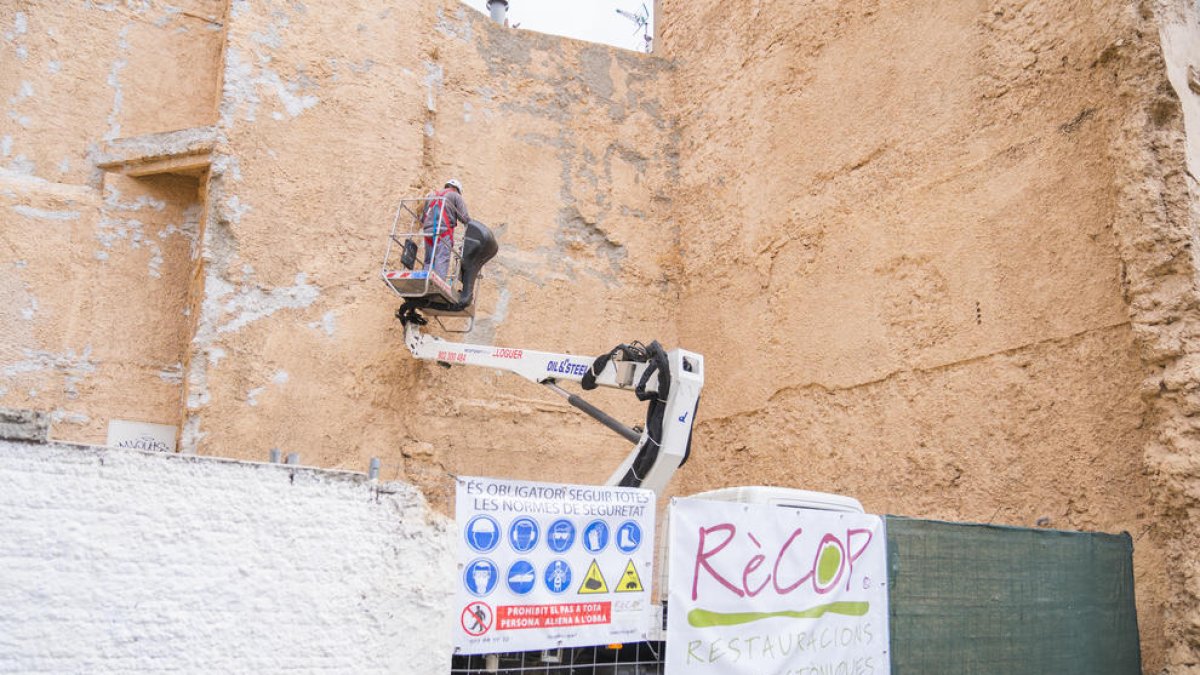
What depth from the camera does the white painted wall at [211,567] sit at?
299cm

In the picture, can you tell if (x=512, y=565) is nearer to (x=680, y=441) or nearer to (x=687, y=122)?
(x=680, y=441)

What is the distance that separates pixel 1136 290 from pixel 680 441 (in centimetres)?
316

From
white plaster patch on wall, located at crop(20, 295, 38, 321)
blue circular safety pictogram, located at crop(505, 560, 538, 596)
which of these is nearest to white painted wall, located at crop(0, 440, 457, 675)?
blue circular safety pictogram, located at crop(505, 560, 538, 596)

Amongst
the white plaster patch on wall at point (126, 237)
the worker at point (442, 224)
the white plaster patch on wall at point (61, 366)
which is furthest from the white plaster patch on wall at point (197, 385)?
the worker at point (442, 224)

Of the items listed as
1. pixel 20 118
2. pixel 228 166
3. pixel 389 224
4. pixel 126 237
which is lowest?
pixel 126 237

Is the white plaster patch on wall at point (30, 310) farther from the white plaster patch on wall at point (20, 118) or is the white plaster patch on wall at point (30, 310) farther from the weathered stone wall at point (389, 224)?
the white plaster patch on wall at point (20, 118)

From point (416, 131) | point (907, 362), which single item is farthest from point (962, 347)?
point (416, 131)

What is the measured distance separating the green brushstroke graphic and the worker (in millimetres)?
4494

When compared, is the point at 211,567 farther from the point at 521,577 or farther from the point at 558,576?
the point at 558,576

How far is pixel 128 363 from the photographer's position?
816 cm

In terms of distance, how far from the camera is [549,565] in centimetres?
399

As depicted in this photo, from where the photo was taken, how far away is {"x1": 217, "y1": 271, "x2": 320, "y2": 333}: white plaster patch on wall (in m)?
8.05

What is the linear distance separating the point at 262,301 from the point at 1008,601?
20.5ft

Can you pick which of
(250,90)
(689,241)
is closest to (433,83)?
(250,90)
